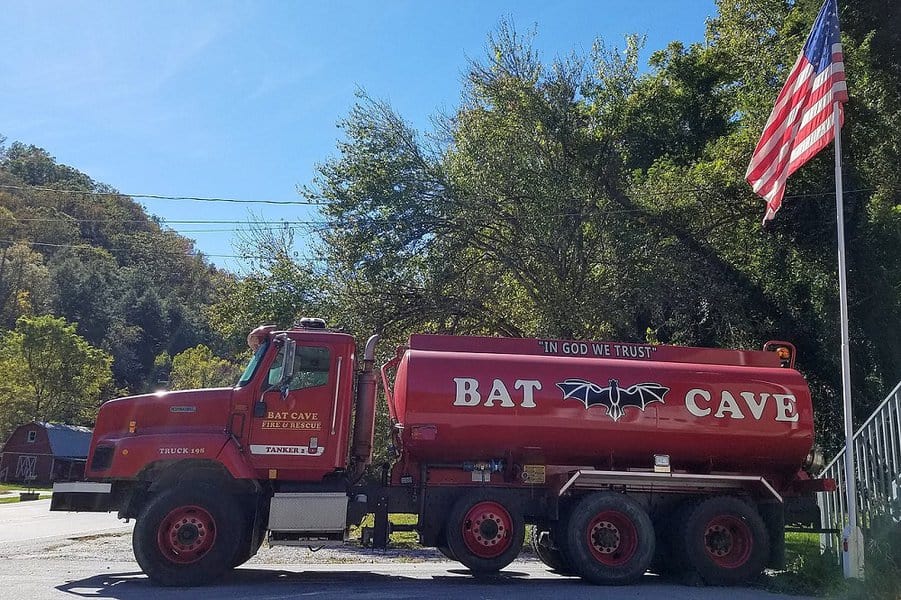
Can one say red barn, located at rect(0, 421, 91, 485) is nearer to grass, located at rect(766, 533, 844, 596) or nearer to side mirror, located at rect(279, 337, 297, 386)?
side mirror, located at rect(279, 337, 297, 386)

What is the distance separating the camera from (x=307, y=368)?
10016mm

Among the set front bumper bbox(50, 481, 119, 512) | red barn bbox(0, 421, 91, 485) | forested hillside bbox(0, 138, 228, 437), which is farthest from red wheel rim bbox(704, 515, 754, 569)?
forested hillside bbox(0, 138, 228, 437)

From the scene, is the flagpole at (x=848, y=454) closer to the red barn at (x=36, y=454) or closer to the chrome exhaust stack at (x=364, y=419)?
the chrome exhaust stack at (x=364, y=419)

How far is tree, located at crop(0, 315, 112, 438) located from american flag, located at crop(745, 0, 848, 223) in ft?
184

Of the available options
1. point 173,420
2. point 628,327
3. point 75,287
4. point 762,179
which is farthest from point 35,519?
point 75,287

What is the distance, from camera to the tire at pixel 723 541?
1010cm

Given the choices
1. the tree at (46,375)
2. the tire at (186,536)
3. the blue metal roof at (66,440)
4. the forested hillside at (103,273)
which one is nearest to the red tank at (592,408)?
the tire at (186,536)

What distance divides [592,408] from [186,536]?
17.5 ft

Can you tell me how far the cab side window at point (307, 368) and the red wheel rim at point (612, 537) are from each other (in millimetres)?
4004

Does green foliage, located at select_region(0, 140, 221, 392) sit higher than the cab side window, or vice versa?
green foliage, located at select_region(0, 140, 221, 392)

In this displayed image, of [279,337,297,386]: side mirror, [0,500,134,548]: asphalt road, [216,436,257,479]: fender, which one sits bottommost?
[0,500,134,548]: asphalt road

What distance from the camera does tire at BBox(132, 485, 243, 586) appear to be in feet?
30.0

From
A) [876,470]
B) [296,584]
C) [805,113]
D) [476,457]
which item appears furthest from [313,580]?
[805,113]

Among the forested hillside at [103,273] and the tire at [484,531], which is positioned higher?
the forested hillside at [103,273]
